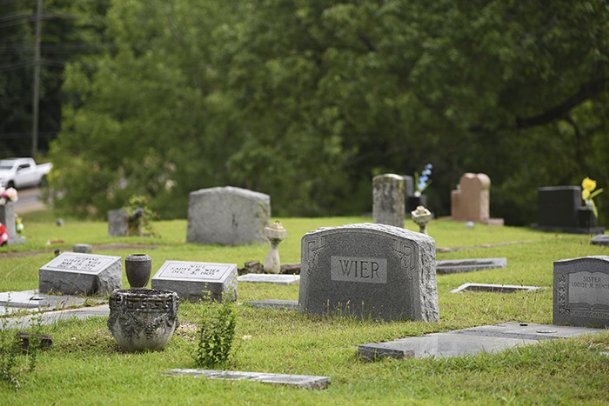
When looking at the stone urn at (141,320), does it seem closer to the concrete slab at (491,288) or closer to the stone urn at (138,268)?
the stone urn at (138,268)

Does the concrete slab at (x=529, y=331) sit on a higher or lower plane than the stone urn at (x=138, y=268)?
lower

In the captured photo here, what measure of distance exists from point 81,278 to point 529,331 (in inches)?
249

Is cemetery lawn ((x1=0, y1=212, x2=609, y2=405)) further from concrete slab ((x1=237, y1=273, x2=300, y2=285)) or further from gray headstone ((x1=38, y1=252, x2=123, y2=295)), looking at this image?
concrete slab ((x1=237, y1=273, x2=300, y2=285))

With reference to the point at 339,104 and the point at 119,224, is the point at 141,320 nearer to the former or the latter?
the point at 119,224

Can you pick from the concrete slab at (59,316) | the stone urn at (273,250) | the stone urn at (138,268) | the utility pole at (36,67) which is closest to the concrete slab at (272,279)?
the stone urn at (273,250)

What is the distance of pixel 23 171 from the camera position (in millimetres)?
57125

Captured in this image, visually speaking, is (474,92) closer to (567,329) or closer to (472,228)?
(472,228)

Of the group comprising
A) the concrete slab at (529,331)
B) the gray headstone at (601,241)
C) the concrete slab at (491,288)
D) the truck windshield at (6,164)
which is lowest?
the concrete slab at (529,331)

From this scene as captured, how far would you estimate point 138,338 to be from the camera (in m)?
11.0

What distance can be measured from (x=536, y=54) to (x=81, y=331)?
26.5 m

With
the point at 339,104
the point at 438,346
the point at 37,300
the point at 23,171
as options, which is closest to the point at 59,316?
the point at 37,300

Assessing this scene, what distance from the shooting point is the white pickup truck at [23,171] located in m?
55.0

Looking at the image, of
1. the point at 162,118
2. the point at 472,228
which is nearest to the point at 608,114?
the point at 472,228

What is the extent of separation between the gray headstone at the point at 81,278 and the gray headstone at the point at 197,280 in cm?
92
